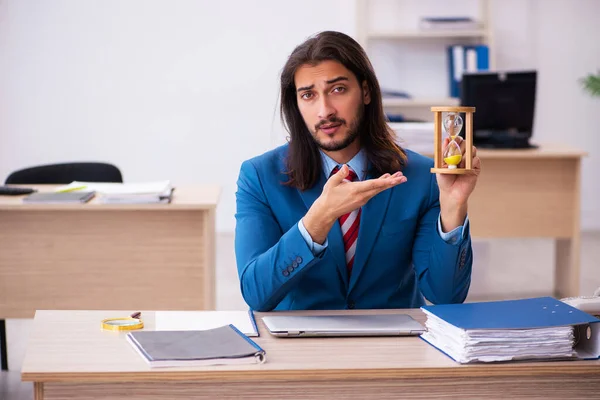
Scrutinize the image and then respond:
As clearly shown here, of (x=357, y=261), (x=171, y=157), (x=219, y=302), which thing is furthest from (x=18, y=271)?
(x=171, y=157)

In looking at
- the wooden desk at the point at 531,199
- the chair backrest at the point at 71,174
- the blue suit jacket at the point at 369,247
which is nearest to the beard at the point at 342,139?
the blue suit jacket at the point at 369,247

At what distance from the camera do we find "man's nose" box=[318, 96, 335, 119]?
6.83 feet

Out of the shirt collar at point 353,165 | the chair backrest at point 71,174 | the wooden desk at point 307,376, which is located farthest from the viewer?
the chair backrest at point 71,174

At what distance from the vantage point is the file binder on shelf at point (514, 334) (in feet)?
5.19

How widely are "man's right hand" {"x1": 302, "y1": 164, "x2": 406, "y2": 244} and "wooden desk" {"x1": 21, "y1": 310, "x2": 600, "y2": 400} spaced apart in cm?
29

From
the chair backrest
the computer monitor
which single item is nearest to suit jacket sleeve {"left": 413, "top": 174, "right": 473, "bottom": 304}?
the chair backrest

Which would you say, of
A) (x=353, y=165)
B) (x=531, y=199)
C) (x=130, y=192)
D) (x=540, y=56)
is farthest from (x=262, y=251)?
(x=540, y=56)

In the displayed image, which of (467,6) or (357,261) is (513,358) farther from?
(467,6)

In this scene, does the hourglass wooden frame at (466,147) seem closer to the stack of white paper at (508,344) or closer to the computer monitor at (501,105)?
the stack of white paper at (508,344)

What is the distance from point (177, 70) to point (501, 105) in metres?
2.72

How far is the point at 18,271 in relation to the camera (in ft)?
11.8

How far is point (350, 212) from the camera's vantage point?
2078mm

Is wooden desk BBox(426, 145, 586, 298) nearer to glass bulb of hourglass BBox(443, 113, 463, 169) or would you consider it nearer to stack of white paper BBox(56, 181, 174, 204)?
stack of white paper BBox(56, 181, 174, 204)

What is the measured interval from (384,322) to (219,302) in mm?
3101
